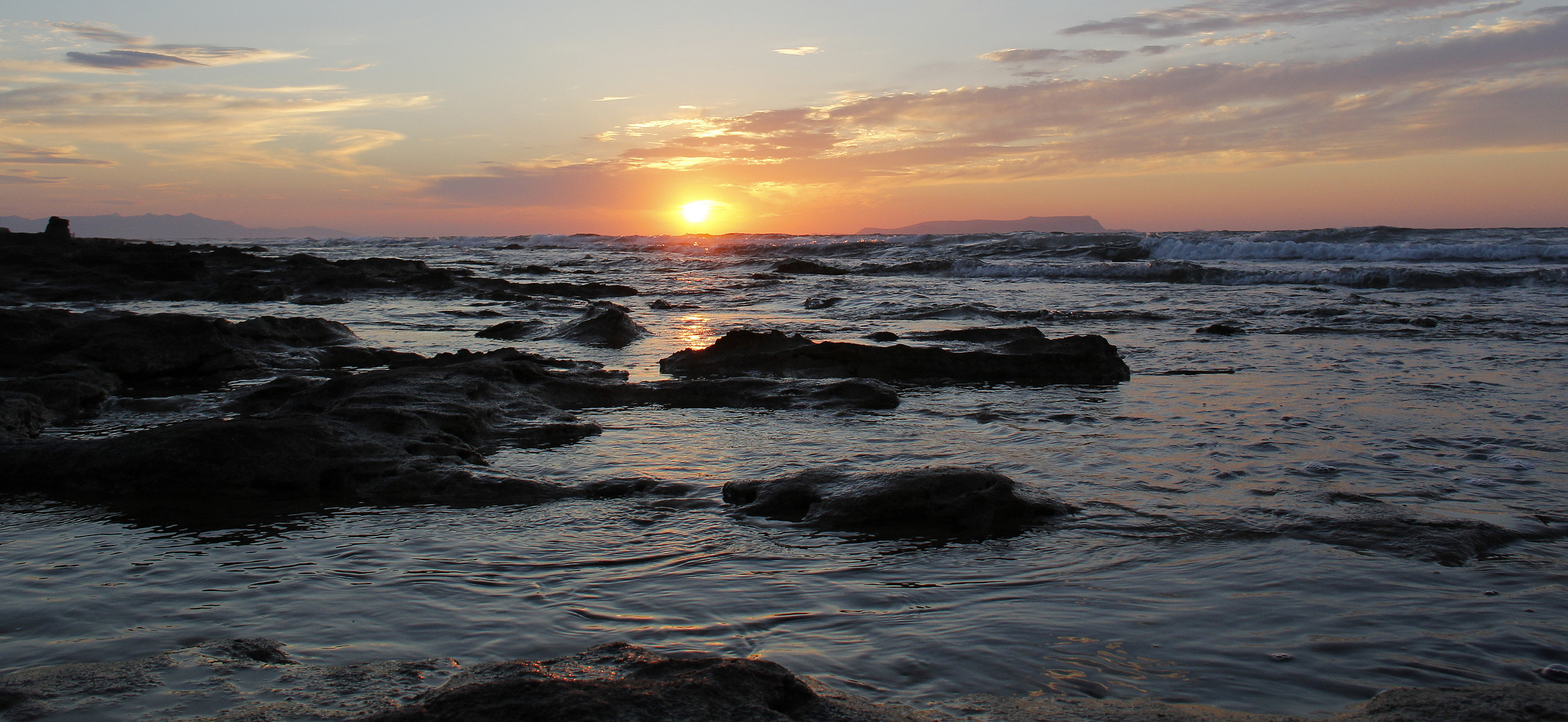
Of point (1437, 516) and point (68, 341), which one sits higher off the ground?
point (68, 341)

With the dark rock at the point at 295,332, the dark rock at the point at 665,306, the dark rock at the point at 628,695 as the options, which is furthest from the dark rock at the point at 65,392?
the dark rock at the point at 665,306

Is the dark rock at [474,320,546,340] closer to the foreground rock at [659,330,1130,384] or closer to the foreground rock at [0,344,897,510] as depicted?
the foreground rock at [659,330,1130,384]

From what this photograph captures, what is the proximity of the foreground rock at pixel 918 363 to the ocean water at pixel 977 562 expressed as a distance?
1.21 ft

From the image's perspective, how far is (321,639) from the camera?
2.43 metres

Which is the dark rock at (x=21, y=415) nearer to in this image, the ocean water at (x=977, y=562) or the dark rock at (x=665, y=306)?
the ocean water at (x=977, y=562)

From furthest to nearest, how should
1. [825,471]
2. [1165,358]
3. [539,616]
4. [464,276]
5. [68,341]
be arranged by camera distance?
[464,276] < [1165,358] < [68,341] < [825,471] < [539,616]

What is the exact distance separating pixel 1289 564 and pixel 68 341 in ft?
30.0

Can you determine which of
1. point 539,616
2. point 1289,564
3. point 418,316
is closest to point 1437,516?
point 1289,564

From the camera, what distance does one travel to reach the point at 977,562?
10.5ft

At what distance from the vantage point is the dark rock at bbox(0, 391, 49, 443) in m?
5.01

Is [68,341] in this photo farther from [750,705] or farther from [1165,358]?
[1165,358]

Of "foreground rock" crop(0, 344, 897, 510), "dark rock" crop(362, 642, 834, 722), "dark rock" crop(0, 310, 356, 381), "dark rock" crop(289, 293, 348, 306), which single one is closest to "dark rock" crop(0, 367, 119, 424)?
"foreground rock" crop(0, 344, 897, 510)

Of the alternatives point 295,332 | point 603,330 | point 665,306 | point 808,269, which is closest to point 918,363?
point 603,330

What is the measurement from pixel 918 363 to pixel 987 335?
1.66 metres
